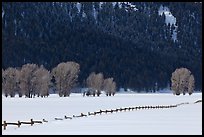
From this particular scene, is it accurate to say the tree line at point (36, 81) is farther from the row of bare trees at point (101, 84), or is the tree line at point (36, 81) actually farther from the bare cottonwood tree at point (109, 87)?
the bare cottonwood tree at point (109, 87)

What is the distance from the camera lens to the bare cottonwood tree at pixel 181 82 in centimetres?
16725

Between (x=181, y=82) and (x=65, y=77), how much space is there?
4167 cm

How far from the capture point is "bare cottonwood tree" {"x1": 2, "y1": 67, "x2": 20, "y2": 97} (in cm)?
13500

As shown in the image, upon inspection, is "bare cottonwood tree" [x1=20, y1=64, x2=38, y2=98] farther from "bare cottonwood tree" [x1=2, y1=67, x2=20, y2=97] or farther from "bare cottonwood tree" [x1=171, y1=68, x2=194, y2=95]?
"bare cottonwood tree" [x1=171, y1=68, x2=194, y2=95]

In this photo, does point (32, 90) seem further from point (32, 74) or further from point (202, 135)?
point (202, 135)

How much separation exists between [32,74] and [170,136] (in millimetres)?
110948

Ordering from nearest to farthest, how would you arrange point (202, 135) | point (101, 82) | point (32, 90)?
point (202, 135)
point (32, 90)
point (101, 82)

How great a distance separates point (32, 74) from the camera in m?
138

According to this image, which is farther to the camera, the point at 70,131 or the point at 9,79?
the point at 9,79

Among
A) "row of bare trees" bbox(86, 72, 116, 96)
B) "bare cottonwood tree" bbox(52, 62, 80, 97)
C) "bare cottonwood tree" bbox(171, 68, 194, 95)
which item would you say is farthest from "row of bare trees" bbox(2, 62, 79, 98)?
"bare cottonwood tree" bbox(171, 68, 194, 95)

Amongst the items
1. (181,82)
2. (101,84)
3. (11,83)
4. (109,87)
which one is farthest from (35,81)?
(181,82)

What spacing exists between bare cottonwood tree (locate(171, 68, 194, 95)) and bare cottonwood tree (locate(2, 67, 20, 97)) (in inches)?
1901

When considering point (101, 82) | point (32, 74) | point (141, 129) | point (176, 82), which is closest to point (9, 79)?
point (32, 74)

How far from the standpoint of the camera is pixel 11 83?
135500 millimetres
